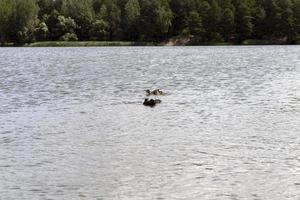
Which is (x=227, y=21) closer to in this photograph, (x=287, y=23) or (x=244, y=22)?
(x=244, y=22)

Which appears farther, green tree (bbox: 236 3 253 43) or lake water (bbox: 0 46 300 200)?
green tree (bbox: 236 3 253 43)

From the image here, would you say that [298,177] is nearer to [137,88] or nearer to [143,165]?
[143,165]

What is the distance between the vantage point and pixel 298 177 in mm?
22469

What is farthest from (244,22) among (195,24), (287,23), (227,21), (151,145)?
(151,145)

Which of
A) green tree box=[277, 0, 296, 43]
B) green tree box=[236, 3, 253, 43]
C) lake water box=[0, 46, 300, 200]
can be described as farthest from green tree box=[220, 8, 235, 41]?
lake water box=[0, 46, 300, 200]

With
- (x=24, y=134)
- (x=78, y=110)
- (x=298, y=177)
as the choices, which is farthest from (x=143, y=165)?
(x=78, y=110)

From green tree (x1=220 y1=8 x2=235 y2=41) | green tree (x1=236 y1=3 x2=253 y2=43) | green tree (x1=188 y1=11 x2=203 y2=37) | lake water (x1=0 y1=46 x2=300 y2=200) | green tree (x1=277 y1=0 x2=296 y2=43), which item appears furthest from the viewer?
green tree (x1=188 y1=11 x2=203 y2=37)

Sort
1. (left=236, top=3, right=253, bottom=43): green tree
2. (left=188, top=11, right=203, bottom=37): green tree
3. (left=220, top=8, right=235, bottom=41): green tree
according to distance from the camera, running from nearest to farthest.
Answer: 1. (left=236, top=3, right=253, bottom=43): green tree
2. (left=220, top=8, right=235, bottom=41): green tree
3. (left=188, top=11, right=203, bottom=37): green tree

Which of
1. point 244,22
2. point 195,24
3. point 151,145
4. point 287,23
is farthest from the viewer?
point 195,24

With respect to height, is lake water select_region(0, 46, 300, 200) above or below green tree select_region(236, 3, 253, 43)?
below

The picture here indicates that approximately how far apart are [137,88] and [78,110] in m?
19.3

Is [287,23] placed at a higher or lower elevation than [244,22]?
lower

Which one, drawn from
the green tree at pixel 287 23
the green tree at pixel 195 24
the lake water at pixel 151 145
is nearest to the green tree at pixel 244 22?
the green tree at pixel 287 23

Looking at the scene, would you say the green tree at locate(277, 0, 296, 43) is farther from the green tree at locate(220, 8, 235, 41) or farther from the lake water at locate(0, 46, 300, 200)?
the lake water at locate(0, 46, 300, 200)
